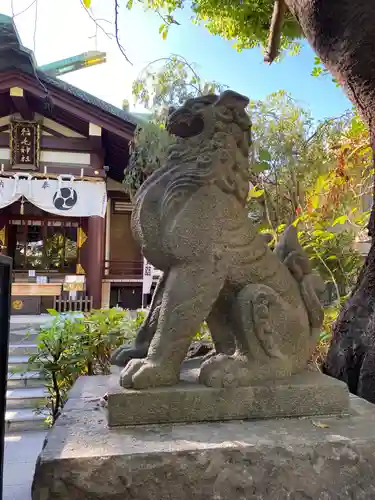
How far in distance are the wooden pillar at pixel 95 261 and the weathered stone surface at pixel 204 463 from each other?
25.6 ft

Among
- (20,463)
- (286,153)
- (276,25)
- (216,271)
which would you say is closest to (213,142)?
(216,271)

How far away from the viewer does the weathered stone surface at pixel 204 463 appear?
928mm

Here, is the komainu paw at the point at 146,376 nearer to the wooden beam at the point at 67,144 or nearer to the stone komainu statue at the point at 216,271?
the stone komainu statue at the point at 216,271

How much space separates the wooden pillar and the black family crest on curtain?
0.57 meters

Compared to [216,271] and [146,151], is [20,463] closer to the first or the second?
[216,271]

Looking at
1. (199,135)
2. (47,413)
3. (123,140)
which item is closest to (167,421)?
(199,135)

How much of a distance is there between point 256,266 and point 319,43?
1.46 meters

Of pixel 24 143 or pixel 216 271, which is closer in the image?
pixel 216 271

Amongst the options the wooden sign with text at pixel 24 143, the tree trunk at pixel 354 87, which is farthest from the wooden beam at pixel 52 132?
the tree trunk at pixel 354 87

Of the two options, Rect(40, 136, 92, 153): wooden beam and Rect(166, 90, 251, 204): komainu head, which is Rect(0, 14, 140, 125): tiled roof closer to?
Rect(40, 136, 92, 153): wooden beam

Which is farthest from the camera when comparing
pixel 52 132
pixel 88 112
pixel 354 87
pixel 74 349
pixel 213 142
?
pixel 52 132

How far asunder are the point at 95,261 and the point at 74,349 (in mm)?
6258

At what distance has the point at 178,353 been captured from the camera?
120cm

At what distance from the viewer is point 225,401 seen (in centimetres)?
118
